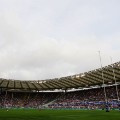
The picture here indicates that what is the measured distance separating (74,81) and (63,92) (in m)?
17.3

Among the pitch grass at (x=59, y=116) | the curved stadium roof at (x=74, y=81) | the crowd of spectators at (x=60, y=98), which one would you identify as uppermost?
the curved stadium roof at (x=74, y=81)

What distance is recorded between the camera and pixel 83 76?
76.8 meters

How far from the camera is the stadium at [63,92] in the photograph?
244 ft

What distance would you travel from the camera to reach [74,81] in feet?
280

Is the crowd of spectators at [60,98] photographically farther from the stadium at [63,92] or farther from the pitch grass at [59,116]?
the pitch grass at [59,116]

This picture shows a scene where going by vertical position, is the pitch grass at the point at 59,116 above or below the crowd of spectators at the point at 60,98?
below

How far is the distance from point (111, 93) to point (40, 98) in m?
35.9

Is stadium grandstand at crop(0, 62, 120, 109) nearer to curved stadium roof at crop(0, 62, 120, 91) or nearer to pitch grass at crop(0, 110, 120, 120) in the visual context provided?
curved stadium roof at crop(0, 62, 120, 91)

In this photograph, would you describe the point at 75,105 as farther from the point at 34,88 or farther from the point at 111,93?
the point at 34,88

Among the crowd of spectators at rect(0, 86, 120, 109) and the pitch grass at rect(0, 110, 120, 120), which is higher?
the crowd of spectators at rect(0, 86, 120, 109)

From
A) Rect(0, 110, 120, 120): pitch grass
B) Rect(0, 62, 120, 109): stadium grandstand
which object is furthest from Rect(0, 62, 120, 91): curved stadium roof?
Rect(0, 110, 120, 120): pitch grass

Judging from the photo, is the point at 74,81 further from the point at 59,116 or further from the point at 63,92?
the point at 59,116

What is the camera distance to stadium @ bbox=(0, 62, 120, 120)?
74306 millimetres

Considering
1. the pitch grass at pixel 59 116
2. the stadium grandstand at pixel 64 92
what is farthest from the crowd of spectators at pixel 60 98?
the pitch grass at pixel 59 116
